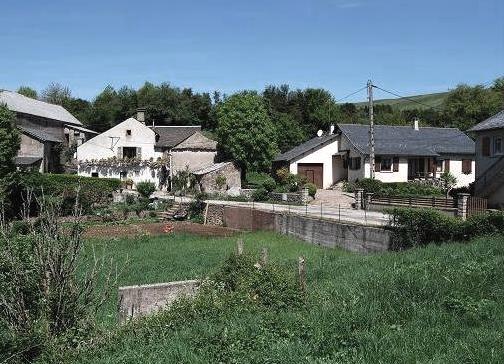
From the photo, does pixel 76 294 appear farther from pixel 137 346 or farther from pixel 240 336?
pixel 240 336

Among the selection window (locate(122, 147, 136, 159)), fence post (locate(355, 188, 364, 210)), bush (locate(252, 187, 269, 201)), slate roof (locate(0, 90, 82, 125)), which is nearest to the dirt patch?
bush (locate(252, 187, 269, 201))

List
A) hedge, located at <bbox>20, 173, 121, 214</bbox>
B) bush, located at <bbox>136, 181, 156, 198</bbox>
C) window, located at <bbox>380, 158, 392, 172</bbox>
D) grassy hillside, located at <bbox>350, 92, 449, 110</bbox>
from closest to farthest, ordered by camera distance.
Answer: hedge, located at <bbox>20, 173, 121, 214</bbox> < bush, located at <bbox>136, 181, 156, 198</bbox> < window, located at <bbox>380, 158, 392, 172</bbox> < grassy hillside, located at <bbox>350, 92, 449, 110</bbox>

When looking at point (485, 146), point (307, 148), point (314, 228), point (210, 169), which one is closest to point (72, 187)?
point (210, 169)

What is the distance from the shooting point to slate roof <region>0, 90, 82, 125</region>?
59.3m

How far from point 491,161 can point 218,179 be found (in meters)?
23.6

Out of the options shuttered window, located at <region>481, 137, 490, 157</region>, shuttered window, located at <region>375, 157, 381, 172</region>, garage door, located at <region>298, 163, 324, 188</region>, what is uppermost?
shuttered window, located at <region>481, 137, 490, 157</region>

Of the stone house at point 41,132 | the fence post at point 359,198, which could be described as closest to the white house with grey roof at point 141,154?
the stone house at point 41,132

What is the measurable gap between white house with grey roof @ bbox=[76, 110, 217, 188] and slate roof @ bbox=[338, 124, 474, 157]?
47.0ft

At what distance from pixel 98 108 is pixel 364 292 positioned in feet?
272

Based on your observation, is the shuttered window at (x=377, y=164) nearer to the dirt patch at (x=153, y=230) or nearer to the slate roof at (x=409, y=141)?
the slate roof at (x=409, y=141)

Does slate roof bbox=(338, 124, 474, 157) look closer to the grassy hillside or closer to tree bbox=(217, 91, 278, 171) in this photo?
tree bbox=(217, 91, 278, 171)

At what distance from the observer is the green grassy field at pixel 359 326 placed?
8.79 m

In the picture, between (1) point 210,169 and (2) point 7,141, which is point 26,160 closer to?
(2) point 7,141

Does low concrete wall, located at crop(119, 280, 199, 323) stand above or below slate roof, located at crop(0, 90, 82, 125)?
below
